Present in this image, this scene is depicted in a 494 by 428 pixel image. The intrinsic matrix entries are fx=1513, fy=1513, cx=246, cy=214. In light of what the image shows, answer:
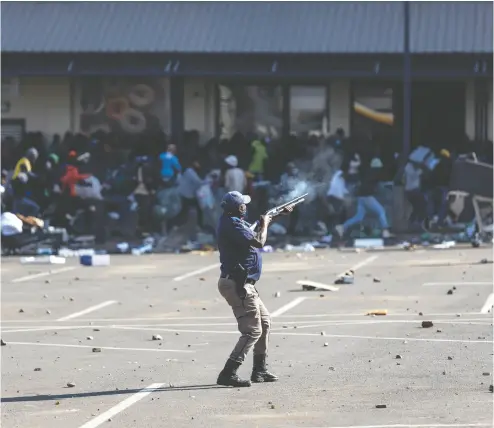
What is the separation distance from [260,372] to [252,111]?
23.7 m

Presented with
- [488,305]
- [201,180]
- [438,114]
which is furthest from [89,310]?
[438,114]

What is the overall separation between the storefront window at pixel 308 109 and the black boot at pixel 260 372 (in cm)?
2337

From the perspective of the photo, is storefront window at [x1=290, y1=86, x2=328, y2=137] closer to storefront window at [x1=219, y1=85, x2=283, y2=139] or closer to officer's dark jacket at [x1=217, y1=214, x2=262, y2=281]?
storefront window at [x1=219, y1=85, x2=283, y2=139]

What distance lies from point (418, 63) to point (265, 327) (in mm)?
21445

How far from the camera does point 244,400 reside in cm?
1149

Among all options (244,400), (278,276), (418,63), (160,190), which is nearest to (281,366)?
(244,400)

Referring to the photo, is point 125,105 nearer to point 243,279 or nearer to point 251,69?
point 251,69

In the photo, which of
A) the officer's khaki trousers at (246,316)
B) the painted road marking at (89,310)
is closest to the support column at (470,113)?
the painted road marking at (89,310)

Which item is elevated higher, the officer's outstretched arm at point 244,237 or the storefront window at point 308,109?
the storefront window at point 308,109

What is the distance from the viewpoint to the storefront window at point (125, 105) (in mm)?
36375

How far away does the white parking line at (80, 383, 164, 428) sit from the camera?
416 inches

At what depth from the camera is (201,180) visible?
2969 cm

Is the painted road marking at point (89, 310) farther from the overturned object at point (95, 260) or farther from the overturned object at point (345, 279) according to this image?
the overturned object at point (95, 260)

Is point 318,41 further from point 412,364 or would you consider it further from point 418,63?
point 412,364
